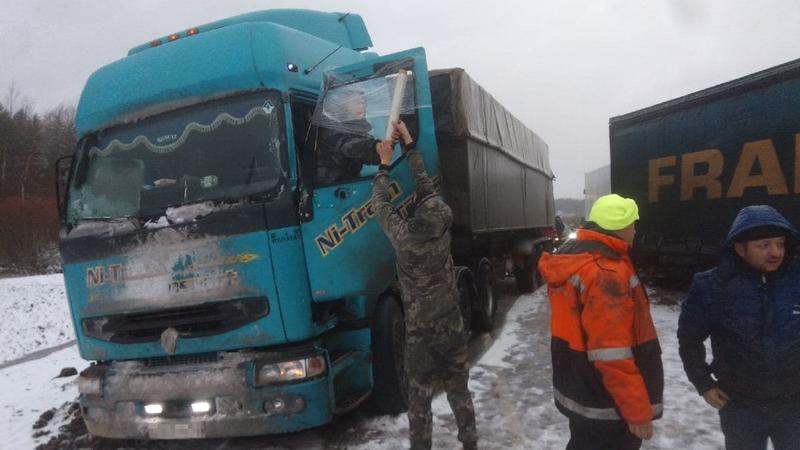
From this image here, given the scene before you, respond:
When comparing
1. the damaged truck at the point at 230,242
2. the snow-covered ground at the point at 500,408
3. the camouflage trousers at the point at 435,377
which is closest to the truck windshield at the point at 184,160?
the damaged truck at the point at 230,242

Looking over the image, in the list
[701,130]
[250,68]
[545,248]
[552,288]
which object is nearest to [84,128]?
[250,68]

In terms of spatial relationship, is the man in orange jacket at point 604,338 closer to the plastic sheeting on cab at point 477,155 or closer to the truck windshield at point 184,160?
the truck windshield at point 184,160

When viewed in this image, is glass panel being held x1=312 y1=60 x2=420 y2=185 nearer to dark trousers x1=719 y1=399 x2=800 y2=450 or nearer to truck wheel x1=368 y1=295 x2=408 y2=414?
truck wheel x1=368 y1=295 x2=408 y2=414

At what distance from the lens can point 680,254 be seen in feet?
28.7

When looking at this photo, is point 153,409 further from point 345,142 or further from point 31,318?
point 31,318

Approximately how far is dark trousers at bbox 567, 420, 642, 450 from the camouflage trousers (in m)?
1.24

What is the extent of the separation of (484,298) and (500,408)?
262cm

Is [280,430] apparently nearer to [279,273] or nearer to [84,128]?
[279,273]

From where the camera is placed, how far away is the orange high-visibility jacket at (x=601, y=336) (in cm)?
208

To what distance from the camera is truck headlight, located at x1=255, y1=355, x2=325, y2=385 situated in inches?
141

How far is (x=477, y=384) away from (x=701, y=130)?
595 cm

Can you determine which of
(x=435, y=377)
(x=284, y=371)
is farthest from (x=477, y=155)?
(x=284, y=371)


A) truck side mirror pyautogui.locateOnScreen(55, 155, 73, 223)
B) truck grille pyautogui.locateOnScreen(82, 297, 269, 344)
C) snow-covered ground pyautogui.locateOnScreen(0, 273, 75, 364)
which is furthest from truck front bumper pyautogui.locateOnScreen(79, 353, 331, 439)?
snow-covered ground pyautogui.locateOnScreen(0, 273, 75, 364)

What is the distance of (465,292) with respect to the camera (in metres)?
6.06
